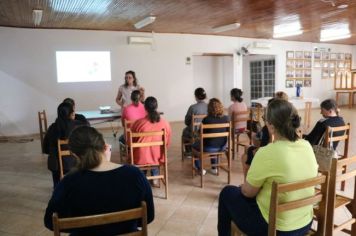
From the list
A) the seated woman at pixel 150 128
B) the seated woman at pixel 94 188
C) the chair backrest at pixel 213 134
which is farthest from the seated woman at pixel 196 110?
the seated woman at pixel 94 188

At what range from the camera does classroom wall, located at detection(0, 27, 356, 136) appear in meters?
6.97

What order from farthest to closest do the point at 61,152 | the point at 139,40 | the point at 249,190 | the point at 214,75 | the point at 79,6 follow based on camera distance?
the point at 214,75, the point at 139,40, the point at 79,6, the point at 61,152, the point at 249,190

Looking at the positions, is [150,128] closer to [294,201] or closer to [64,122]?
[64,122]

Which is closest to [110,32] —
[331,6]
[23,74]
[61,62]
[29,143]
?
[61,62]

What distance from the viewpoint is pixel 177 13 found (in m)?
5.92

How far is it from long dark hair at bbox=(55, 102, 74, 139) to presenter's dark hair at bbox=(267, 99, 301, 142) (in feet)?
7.17

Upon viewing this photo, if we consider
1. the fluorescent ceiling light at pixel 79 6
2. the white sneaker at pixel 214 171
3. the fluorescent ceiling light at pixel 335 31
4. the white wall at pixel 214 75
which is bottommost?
the white sneaker at pixel 214 171

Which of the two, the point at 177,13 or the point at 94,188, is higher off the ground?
the point at 177,13

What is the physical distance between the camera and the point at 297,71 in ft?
35.8

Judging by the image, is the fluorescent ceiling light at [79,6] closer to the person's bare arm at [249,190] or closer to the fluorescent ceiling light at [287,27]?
the fluorescent ceiling light at [287,27]

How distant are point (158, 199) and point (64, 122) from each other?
1.28m

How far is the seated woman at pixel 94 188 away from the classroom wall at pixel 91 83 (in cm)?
629

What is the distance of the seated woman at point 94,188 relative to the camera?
4.87 ft

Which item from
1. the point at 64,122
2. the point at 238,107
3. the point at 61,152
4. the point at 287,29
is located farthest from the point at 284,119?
the point at 287,29
